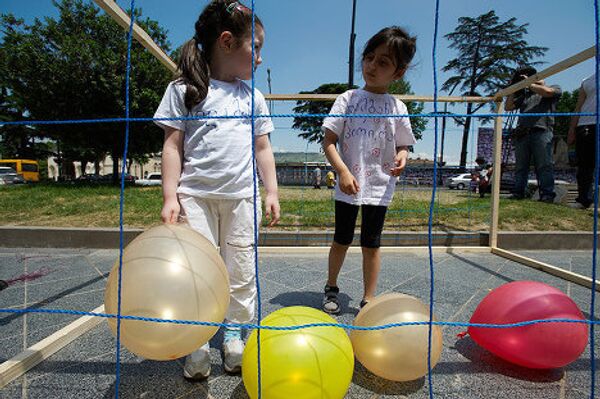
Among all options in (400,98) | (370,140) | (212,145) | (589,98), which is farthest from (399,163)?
(589,98)

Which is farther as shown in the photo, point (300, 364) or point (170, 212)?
point (170, 212)

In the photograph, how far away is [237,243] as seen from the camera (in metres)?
1.34

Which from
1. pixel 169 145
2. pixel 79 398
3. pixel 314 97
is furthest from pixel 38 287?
pixel 314 97

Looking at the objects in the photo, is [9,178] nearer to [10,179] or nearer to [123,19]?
[10,179]

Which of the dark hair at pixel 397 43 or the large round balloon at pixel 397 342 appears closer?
the large round balloon at pixel 397 342

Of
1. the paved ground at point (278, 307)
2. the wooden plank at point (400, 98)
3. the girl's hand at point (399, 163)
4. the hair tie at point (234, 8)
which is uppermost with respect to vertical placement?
the wooden plank at point (400, 98)

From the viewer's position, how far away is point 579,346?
120cm

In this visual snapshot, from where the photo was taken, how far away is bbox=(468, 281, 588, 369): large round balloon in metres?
1.18

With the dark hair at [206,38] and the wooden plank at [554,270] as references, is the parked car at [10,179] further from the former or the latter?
the wooden plank at [554,270]

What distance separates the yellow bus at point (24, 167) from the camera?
2286 centimetres

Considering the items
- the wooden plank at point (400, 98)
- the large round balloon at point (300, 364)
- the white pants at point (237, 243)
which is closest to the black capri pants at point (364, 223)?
the white pants at point (237, 243)

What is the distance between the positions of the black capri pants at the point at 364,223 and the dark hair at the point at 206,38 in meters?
0.89

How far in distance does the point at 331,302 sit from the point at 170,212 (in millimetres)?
1042

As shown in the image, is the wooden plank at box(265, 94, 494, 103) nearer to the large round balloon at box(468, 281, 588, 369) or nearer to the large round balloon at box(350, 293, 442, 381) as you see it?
the large round balloon at box(468, 281, 588, 369)
